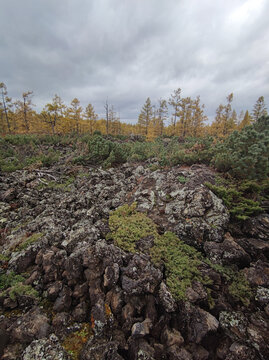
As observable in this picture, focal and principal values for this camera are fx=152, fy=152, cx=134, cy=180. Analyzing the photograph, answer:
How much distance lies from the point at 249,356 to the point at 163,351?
133 centimetres

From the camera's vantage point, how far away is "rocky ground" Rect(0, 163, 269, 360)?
103 inches

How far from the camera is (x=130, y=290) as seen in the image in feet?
10.7

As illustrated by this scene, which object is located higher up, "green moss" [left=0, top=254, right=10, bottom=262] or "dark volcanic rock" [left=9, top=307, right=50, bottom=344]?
"green moss" [left=0, top=254, right=10, bottom=262]

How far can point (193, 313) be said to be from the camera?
2922 millimetres

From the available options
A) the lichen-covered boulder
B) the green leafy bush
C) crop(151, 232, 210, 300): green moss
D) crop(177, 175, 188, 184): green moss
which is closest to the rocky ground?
the lichen-covered boulder

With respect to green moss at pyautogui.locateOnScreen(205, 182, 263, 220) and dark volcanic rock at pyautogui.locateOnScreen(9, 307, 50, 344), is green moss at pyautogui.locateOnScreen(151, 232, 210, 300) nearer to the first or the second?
green moss at pyautogui.locateOnScreen(205, 182, 263, 220)

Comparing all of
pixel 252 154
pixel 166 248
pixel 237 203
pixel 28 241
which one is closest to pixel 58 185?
pixel 28 241

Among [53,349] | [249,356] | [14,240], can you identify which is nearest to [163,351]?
[249,356]

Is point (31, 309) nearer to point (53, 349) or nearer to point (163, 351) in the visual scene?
point (53, 349)

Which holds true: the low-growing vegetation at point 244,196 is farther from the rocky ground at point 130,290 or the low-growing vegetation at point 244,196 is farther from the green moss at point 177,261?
the green moss at point 177,261

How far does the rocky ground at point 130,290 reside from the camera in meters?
2.62

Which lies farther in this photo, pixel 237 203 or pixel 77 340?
pixel 237 203

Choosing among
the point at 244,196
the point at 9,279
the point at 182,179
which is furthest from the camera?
the point at 182,179

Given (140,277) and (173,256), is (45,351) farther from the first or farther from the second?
(173,256)
